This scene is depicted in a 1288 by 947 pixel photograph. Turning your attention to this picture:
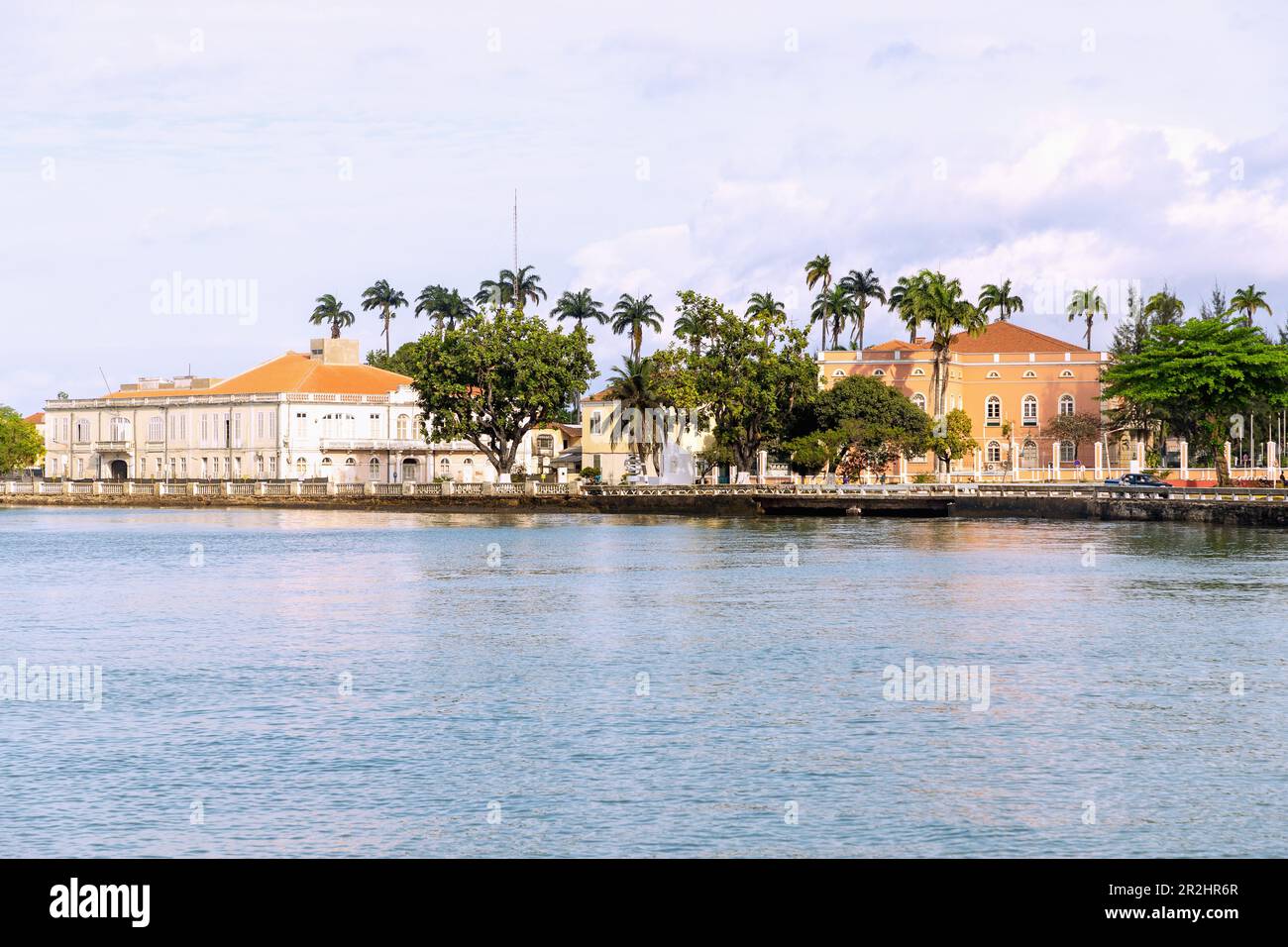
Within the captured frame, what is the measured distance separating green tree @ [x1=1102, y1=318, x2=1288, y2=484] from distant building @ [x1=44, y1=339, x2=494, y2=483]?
52.1m

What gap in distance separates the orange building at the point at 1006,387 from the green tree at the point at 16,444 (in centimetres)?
6952

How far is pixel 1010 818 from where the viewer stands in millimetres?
17828

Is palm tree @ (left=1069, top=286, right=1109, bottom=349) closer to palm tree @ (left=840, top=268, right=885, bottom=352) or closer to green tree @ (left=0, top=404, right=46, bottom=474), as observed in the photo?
palm tree @ (left=840, top=268, right=885, bottom=352)

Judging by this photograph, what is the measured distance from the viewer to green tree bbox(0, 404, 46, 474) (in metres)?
136

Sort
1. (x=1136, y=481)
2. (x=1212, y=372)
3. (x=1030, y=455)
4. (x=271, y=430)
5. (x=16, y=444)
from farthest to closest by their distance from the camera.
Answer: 1. (x=16, y=444)
2. (x=271, y=430)
3. (x=1030, y=455)
4. (x=1136, y=481)
5. (x=1212, y=372)

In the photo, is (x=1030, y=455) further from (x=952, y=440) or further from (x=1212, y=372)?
(x=1212, y=372)

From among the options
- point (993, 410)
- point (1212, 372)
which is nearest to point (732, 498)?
point (1212, 372)

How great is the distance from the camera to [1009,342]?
387 feet

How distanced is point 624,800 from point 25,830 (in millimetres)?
6528
